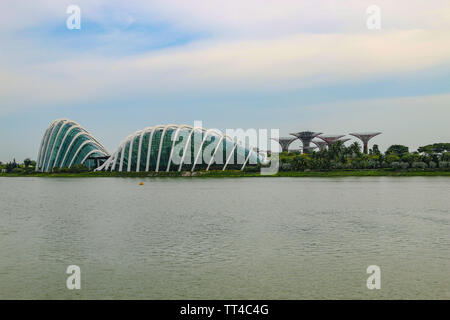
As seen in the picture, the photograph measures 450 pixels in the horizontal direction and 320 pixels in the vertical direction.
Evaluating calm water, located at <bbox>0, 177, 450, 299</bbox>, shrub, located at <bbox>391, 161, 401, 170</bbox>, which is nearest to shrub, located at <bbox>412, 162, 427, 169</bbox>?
shrub, located at <bbox>391, 161, 401, 170</bbox>

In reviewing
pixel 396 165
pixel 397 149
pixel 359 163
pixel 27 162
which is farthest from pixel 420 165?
pixel 27 162

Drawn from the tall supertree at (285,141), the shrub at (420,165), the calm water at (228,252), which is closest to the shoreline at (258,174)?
the shrub at (420,165)

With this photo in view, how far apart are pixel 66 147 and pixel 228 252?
341ft

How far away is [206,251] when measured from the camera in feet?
63.1

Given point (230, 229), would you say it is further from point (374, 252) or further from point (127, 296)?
point (127, 296)

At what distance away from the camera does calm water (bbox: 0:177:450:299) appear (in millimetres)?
13992

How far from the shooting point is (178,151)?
9944cm

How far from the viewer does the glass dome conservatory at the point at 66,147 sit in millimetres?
114438

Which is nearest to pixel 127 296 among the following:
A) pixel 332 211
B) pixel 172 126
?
pixel 332 211

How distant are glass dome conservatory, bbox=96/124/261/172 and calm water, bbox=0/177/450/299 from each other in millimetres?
64285

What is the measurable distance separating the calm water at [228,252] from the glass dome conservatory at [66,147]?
82.5 meters

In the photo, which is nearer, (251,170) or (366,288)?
(366,288)

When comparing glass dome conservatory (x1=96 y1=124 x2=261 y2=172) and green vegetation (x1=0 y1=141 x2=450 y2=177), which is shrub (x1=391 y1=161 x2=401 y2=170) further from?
glass dome conservatory (x1=96 y1=124 x2=261 y2=172)
